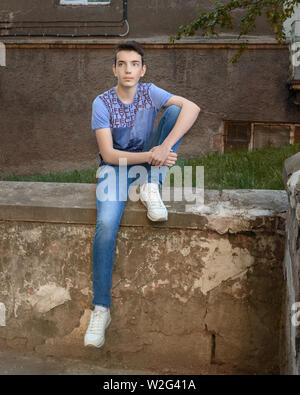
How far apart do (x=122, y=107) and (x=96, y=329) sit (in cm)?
127

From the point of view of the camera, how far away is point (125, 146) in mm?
2645

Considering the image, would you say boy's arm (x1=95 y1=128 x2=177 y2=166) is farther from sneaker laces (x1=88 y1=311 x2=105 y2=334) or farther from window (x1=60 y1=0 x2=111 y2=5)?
window (x1=60 y1=0 x2=111 y2=5)

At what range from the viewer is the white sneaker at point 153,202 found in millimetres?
2375

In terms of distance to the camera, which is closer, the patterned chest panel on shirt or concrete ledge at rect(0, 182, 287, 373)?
concrete ledge at rect(0, 182, 287, 373)

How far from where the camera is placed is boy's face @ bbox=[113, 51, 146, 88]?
2506 mm

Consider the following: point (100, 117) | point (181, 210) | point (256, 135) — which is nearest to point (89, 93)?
point (256, 135)

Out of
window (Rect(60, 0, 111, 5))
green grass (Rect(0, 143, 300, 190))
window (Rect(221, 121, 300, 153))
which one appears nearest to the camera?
green grass (Rect(0, 143, 300, 190))

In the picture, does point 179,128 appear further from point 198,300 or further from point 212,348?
point 212,348

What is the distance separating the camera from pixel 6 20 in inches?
305

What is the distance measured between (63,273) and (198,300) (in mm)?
804

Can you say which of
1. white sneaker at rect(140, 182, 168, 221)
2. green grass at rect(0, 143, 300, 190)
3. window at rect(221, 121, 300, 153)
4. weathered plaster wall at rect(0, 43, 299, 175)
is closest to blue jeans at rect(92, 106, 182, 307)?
white sneaker at rect(140, 182, 168, 221)

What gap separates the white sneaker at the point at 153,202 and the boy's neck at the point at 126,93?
20.2 inches

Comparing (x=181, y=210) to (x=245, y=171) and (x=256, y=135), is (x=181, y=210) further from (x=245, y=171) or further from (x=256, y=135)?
(x=256, y=135)

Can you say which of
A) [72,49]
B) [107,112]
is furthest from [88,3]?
[107,112]
